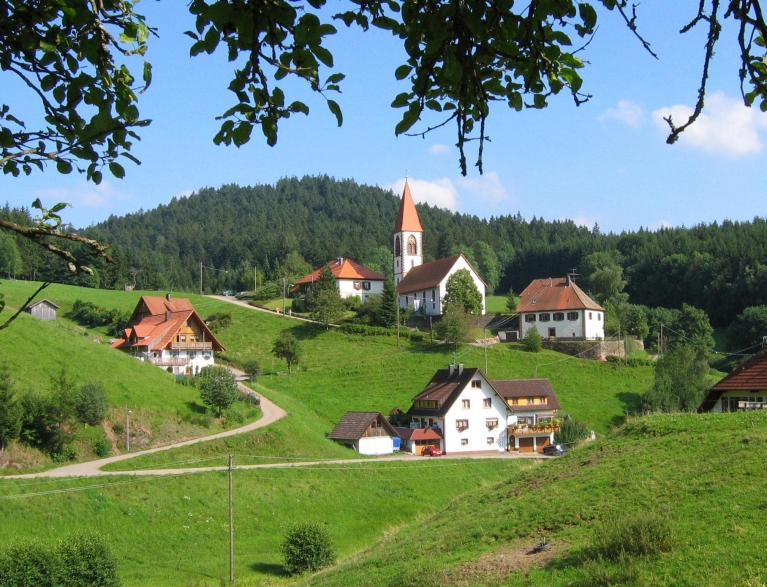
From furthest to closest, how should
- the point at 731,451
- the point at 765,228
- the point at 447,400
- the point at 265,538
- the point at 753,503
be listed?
the point at 765,228 < the point at 447,400 < the point at 265,538 < the point at 731,451 < the point at 753,503

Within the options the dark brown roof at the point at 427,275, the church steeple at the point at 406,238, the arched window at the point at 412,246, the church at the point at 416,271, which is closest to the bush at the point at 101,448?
the church at the point at 416,271

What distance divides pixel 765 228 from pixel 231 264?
305 feet

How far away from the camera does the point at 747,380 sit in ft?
91.2

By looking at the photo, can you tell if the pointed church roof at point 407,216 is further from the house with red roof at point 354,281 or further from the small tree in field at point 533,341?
the small tree in field at point 533,341

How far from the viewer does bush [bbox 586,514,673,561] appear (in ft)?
41.1

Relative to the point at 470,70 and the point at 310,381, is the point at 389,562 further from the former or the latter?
the point at 310,381

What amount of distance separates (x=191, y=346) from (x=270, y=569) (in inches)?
1276

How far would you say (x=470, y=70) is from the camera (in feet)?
13.3

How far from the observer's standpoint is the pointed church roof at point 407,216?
9400cm

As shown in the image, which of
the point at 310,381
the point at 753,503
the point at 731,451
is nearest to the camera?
the point at 753,503

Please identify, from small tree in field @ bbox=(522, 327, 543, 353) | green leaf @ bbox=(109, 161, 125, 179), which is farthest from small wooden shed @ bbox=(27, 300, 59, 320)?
green leaf @ bbox=(109, 161, 125, 179)

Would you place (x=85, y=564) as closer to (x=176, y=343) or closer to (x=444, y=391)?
(x=444, y=391)

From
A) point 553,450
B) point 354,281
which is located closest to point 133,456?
point 553,450

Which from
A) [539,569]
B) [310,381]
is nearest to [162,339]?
[310,381]
